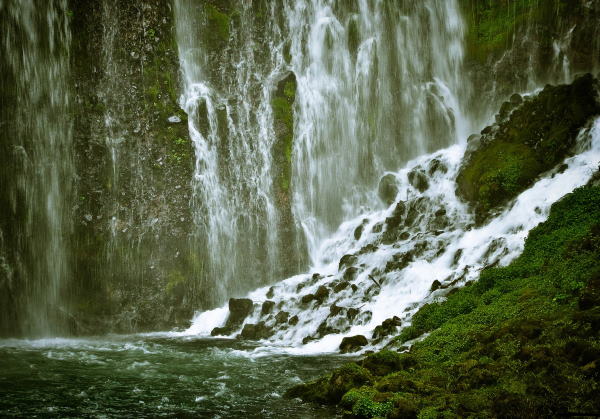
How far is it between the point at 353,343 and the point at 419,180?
13.6 metres

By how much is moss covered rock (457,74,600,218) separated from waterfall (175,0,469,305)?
940cm

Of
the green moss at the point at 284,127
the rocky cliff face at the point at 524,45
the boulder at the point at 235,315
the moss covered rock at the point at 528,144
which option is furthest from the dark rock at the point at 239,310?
the rocky cliff face at the point at 524,45

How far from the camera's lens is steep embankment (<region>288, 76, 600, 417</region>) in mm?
7652

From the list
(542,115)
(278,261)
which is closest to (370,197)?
(278,261)

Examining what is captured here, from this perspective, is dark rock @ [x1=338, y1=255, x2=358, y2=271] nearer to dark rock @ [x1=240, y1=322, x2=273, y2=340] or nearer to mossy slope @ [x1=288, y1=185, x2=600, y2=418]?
dark rock @ [x1=240, y1=322, x2=273, y2=340]

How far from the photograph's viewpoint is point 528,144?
22.7 m

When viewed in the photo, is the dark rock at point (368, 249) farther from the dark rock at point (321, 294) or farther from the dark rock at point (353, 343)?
the dark rock at point (353, 343)

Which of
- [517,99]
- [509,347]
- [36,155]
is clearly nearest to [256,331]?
Answer: [509,347]

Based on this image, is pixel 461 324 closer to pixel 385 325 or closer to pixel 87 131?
pixel 385 325

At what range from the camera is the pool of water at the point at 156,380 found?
413 inches

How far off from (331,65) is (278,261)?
1449cm

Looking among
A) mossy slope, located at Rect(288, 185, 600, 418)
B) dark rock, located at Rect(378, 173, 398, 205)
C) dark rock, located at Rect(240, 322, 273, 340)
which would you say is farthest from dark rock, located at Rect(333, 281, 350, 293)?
dark rock, located at Rect(378, 173, 398, 205)

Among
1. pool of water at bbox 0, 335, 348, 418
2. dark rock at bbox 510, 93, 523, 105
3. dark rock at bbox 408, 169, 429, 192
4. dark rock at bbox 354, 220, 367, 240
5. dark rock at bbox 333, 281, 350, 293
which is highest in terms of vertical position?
dark rock at bbox 510, 93, 523, 105

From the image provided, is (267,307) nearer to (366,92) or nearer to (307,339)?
(307,339)
